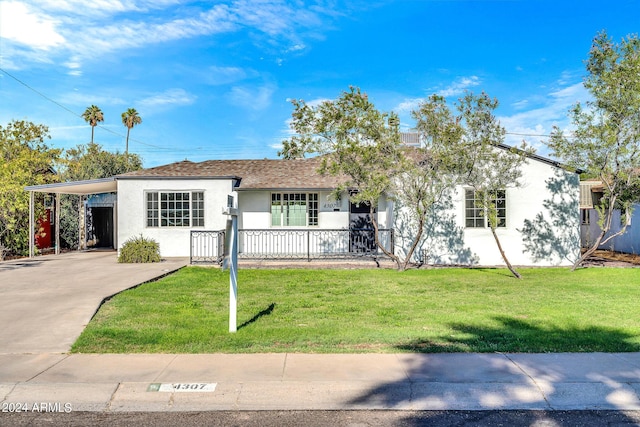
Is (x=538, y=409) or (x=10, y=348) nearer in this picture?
(x=538, y=409)

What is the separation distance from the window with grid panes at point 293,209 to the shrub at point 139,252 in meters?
4.52

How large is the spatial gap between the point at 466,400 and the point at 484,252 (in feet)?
39.6

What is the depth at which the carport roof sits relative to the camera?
17295 millimetres

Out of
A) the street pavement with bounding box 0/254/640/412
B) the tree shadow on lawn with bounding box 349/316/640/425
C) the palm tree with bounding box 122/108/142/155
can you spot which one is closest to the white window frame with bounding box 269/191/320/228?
the tree shadow on lawn with bounding box 349/316/640/425

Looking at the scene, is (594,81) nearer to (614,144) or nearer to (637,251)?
(614,144)

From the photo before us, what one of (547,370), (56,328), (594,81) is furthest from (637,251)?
(56,328)

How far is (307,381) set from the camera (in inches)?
201

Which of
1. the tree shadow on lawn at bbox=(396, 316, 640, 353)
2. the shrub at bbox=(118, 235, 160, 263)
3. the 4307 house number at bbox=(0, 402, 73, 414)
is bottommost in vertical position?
the 4307 house number at bbox=(0, 402, 73, 414)

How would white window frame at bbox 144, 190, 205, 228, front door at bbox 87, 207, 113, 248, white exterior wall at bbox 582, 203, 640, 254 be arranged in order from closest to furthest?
white window frame at bbox 144, 190, 205, 228, white exterior wall at bbox 582, 203, 640, 254, front door at bbox 87, 207, 113, 248

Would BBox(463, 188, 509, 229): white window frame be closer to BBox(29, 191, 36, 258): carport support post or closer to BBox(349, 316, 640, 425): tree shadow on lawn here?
BBox(349, 316, 640, 425): tree shadow on lawn

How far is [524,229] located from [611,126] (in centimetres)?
430

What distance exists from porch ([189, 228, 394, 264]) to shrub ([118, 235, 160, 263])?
1.45 meters

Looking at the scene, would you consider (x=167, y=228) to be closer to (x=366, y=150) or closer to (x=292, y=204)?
(x=292, y=204)

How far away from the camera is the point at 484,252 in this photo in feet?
52.9
